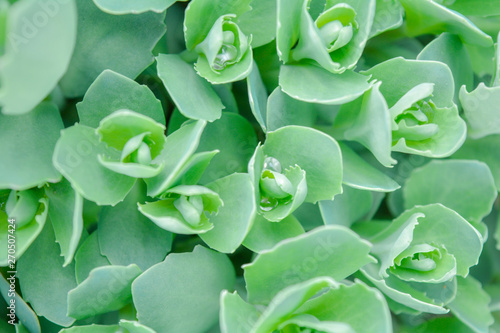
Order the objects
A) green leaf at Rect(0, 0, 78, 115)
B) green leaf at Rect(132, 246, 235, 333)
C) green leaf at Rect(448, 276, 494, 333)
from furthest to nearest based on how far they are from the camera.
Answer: green leaf at Rect(448, 276, 494, 333) < green leaf at Rect(132, 246, 235, 333) < green leaf at Rect(0, 0, 78, 115)

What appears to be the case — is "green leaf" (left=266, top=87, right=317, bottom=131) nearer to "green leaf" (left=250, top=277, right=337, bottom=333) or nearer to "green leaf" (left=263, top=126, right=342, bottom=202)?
"green leaf" (left=263, top=126, right=342, bottom=202)

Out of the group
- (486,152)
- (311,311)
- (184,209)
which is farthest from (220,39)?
(486,152)

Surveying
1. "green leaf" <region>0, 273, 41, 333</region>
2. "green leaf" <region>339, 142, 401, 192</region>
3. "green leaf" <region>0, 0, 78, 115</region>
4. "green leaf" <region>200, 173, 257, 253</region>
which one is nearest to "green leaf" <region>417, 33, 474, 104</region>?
"green leaf" <region>339, 142, 401, 192</region>

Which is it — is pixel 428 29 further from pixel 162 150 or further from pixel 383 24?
pixel 162 150

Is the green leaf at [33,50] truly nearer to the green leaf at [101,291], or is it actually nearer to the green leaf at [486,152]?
the green leaf at [101,291]

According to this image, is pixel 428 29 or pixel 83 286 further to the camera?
pixel 428 29

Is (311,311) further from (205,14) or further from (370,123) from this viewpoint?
(205,14)

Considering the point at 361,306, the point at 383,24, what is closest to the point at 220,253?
the point at 361,306
